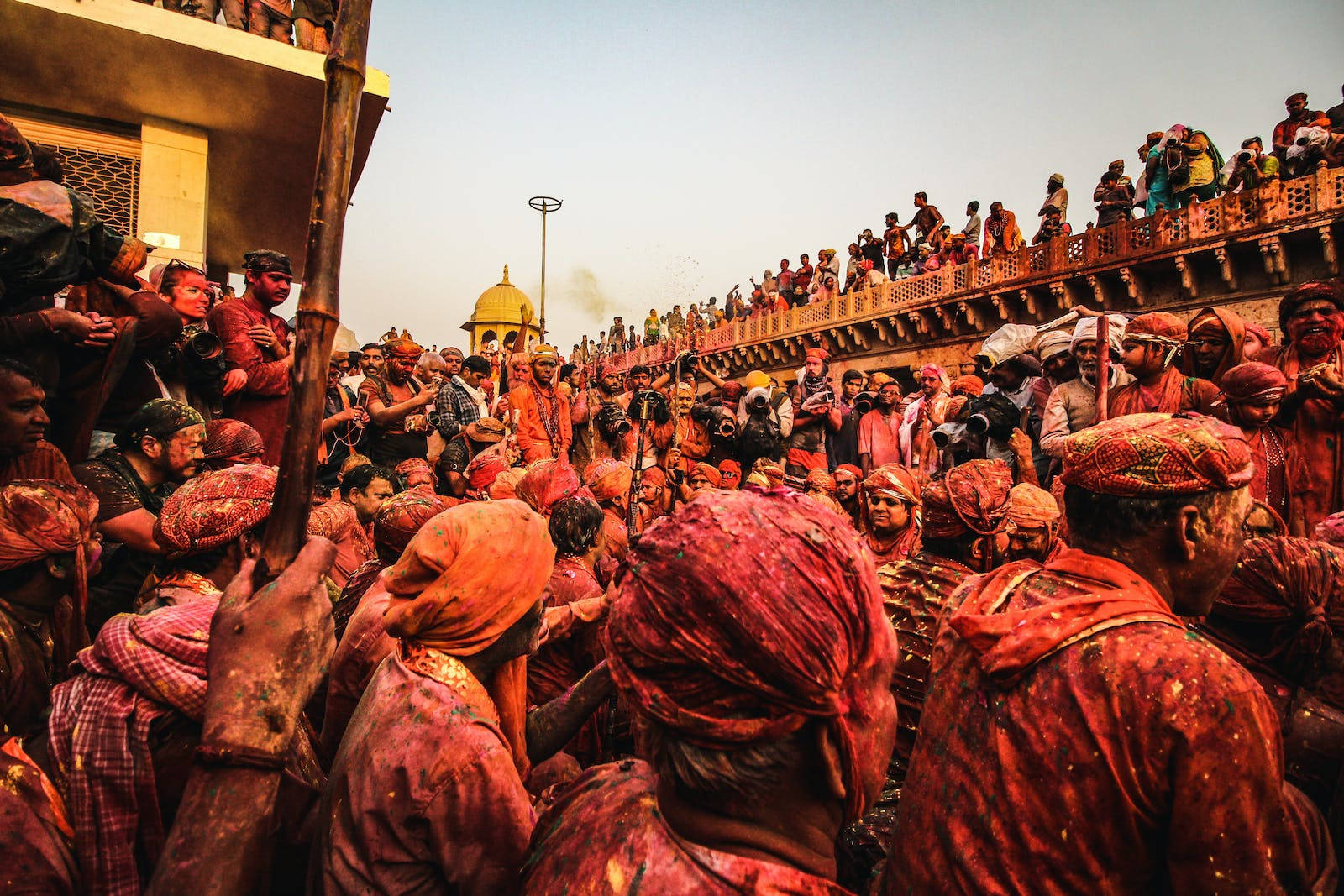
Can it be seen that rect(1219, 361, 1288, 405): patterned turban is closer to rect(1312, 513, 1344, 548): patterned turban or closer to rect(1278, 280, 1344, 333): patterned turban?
rect(1278, 280, 1344, 333): patterned turban

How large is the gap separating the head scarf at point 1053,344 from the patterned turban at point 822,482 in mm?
2323

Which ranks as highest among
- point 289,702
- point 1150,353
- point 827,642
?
point 1150,353

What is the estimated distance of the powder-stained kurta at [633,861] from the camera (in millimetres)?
1092

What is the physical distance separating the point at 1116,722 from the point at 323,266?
1749 mm

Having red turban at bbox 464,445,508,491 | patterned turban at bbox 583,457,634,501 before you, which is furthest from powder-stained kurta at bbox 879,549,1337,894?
red turban at bbox 464,445,508,491

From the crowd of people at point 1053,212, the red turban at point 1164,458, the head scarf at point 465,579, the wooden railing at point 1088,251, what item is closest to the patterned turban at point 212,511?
the head scarf at point 465,579

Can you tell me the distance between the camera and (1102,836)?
1398mm

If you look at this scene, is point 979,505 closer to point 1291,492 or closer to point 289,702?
point 289,702

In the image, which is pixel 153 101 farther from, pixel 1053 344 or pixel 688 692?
pixel 688 692

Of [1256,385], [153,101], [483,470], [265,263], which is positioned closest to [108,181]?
[153,101]

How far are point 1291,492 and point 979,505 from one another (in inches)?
121

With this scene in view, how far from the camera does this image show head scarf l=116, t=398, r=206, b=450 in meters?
3.54

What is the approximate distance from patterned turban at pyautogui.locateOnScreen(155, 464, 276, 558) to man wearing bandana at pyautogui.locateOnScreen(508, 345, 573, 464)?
5.84 meters

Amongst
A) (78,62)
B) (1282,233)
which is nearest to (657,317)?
(1282,233)
